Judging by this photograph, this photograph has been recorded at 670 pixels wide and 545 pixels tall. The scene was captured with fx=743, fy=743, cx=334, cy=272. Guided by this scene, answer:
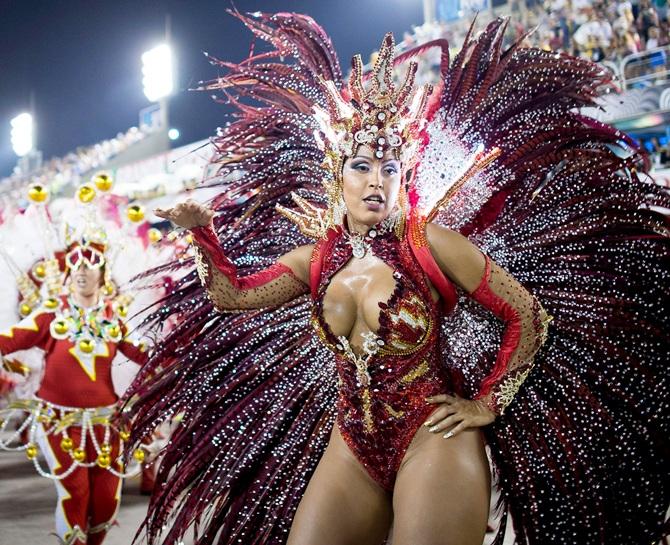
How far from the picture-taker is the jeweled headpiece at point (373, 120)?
230 cm

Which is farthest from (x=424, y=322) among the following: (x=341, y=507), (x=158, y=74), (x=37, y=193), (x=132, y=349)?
(x=158, y=74)

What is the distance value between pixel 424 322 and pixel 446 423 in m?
0.30

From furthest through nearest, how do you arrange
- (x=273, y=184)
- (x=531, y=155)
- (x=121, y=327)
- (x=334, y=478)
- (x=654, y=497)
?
(x=121, y=327) → (x=273, y=184) → (x=531, y=155) → (x=654, y=497) → (x=334, y=478)

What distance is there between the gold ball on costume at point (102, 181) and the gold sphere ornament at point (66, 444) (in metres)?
1.61

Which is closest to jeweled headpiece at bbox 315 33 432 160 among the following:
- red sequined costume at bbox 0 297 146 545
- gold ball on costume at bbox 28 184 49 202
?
red sequined costume at bbox 0 297 146 545

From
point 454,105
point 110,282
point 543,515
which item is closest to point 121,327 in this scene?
point 110,282

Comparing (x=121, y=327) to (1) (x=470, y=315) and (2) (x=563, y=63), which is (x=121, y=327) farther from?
(2) (x=563, y=63)

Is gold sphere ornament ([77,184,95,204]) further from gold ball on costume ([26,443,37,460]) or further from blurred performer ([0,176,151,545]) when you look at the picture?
gold ball on costume ([26,443,37,460])

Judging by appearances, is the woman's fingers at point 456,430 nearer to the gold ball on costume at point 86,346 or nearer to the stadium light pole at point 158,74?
the gold ball on costume at point 86,346

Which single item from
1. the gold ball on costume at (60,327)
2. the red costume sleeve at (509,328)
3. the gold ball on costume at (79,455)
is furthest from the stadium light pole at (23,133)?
A: the red costume sleeve at (509,328)

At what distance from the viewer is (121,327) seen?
465 cm

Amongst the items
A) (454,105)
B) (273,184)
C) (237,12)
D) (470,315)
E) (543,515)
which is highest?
(237,12)

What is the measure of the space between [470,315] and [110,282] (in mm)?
3023

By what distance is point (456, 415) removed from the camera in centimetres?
214
